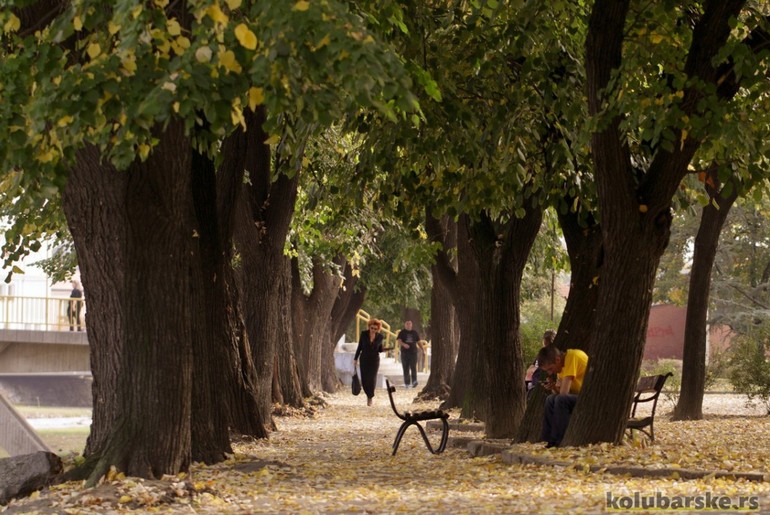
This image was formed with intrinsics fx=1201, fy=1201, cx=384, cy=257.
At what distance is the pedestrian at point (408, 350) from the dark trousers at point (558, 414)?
19488mm

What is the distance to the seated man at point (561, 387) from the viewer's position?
43.0 feet

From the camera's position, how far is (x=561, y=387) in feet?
43.7

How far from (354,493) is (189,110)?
415cm

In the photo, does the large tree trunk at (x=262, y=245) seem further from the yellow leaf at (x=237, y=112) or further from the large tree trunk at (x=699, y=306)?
the yellow leaf at (x=237, y=112)

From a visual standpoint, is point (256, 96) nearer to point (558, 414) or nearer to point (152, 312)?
point (152, 312)

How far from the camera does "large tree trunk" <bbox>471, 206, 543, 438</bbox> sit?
1605 cm

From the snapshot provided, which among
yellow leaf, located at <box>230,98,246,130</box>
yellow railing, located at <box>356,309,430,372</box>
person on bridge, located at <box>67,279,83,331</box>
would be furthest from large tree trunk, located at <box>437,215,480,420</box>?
yellow railing, located at <box>356,309,430,372</box>

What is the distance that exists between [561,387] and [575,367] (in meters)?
0.27

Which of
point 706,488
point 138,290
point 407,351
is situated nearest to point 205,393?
point 138,290

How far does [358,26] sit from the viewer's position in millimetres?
7418

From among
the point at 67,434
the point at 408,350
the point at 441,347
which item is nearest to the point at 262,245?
the point at 441,347

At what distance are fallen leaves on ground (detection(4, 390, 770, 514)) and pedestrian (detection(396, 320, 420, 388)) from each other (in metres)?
16.8

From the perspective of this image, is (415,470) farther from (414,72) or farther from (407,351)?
(407,351)

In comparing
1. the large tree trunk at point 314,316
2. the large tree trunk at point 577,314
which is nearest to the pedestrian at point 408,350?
the large tree trunk at point 314,316
